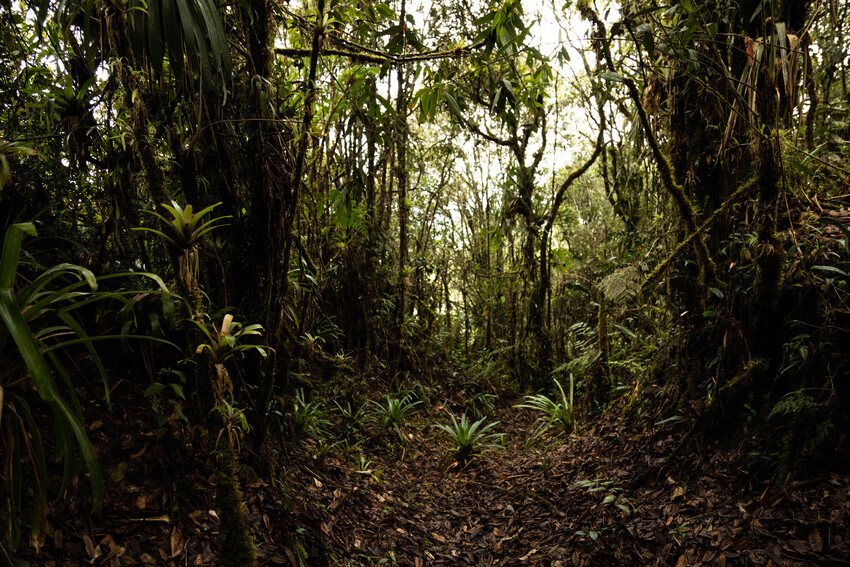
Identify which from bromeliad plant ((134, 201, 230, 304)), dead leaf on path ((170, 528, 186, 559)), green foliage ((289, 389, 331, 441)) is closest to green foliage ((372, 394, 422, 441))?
green foliage ((289, 389, 331, 441))

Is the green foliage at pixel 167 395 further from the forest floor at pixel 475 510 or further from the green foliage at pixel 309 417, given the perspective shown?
the green foliage at pixel 309 417

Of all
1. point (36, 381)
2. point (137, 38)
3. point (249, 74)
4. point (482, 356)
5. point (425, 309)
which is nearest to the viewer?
point (36, 381)

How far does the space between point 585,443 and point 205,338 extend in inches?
127

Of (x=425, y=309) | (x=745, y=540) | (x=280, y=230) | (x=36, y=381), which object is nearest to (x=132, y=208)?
(x=280, y=230)

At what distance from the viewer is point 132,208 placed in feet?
7.07

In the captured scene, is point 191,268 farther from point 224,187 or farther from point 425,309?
point 425,309

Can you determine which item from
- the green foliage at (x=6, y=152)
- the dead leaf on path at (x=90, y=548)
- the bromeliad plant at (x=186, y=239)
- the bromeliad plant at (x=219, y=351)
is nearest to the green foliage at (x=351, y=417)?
the dead leaf on path at (x=90, y=548)

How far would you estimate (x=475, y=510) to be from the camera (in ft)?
10.9

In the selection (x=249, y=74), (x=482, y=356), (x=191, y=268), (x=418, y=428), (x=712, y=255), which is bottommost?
(x=418, y=428)

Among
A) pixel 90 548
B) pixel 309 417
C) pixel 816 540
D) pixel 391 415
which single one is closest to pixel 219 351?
pixel 90 548

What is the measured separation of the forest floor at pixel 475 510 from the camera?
1.73 metres

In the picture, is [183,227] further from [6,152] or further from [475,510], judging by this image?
[475,510]

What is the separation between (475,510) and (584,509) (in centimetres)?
86

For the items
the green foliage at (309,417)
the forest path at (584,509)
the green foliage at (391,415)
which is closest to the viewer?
the forest path at (584,509)
